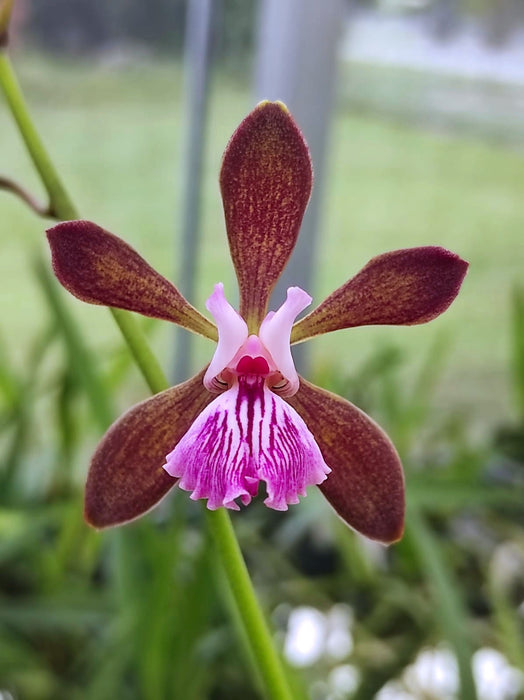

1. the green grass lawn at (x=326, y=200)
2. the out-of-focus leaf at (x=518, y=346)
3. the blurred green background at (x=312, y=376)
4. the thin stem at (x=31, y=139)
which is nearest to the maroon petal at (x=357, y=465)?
the thin stem at (x=31, y=139)

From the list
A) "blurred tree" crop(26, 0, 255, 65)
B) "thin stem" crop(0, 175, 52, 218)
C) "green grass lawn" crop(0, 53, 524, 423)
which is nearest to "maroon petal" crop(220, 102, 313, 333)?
"thin stem" crop(0, 175, 52, 218)

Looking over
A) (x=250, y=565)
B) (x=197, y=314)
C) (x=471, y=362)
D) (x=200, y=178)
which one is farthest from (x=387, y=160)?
(x=197, y=314)

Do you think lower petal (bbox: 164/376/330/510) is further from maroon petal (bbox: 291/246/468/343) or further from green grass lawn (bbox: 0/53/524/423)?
green grass lawn (bbox: 0/53/524/423)

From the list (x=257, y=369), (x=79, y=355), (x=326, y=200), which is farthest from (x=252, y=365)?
(x=326, y=200)

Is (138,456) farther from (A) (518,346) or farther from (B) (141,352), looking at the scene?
(A) (518,346)

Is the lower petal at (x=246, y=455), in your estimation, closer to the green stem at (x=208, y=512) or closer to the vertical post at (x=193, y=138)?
the green stem at (x=208, y=512)
